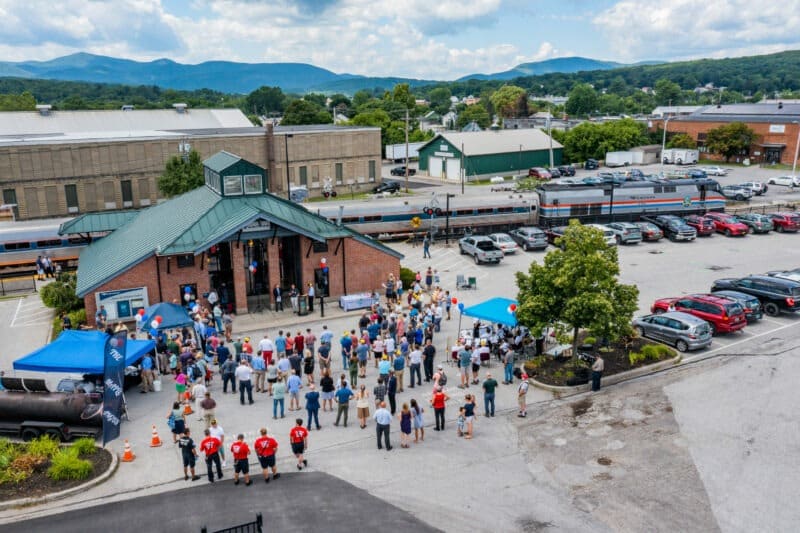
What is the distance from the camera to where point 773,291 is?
28.7 m

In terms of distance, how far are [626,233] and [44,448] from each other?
36.1 meters

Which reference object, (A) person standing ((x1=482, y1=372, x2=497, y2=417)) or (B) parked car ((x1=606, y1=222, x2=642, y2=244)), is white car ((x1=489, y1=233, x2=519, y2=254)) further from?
(A) person standing ((x1=482, y1=372, x2=497, y2=417))

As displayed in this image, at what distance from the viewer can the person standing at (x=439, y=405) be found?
715 inches

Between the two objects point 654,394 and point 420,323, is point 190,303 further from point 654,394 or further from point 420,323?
point 654,394

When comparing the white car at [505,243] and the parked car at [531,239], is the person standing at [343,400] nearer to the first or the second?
the white car at [505,243]

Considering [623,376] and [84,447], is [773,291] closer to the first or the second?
[623,376]

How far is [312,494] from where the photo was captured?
49.6 feet

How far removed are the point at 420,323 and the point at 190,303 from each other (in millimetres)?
10064

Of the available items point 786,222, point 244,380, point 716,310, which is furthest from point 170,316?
point 786,222

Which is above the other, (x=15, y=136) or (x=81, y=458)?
(x=15, y=136)

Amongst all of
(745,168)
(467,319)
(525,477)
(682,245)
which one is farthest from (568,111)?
(525,477)

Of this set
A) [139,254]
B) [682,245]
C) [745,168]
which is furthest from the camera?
[745,168]

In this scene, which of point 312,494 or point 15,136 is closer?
point 312,494

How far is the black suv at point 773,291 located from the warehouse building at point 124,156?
34.7 metres
